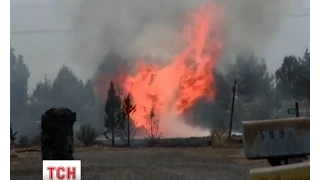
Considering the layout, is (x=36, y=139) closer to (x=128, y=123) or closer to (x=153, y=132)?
(x=128, y=123)

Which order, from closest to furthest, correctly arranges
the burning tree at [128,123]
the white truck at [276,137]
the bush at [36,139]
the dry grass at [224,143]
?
1. the white truck at [276,137]
2. the dry grass at [224,143]
3. the bush at [36,139]
4. the burning tree at [128,123]

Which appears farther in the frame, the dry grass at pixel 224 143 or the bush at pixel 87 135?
the bush at pixel 87 135

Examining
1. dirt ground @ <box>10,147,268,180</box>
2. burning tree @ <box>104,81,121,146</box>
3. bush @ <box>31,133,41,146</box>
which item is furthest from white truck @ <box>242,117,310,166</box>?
burning tree @ <box>104,81,121,146</box>

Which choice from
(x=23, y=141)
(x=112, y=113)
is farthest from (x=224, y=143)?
(x=23, y=141)

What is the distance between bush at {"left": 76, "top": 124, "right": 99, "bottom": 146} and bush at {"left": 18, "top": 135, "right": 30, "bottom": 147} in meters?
1.05

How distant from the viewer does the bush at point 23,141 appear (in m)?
9.87

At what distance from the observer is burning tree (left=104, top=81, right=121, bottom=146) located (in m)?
11.2

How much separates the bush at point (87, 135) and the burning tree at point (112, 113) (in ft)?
1.44

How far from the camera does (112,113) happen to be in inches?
448

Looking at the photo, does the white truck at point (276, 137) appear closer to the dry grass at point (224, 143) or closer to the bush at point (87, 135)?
the dry grass at point (224, 143)

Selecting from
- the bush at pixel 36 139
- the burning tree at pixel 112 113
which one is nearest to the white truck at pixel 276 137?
the bush at pixel 36 139

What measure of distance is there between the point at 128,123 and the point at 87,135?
1369mm

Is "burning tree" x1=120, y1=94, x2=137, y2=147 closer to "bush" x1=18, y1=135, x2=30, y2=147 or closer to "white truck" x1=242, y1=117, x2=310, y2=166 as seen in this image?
"bush" x1=18, y1=135, x2=30, y2=147
